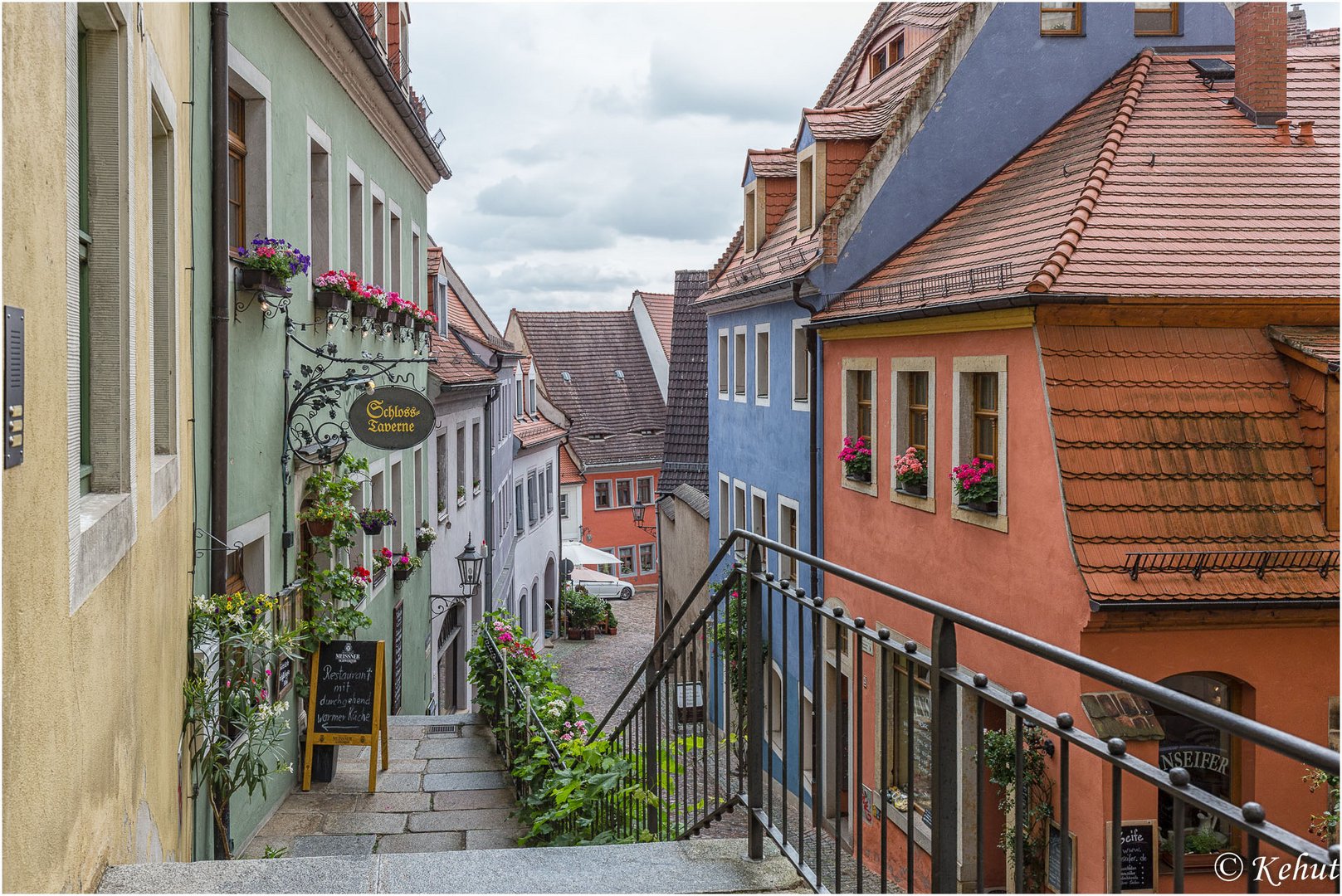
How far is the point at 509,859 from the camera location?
176 inches

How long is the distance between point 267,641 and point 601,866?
343 centimetres

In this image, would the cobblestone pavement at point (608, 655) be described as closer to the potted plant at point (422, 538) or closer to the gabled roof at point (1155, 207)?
the potted plant at point (422, 538)

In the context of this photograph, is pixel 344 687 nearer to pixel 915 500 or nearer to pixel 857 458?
pixel 915 500

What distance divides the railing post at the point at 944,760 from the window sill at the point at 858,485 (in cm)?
1245

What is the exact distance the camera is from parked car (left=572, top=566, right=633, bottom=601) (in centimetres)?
3791

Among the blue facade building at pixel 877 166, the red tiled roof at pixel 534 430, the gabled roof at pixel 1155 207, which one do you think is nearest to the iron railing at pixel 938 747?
the gabled roof at pixel 1155 207

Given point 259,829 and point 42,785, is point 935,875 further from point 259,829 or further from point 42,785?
point 259,829

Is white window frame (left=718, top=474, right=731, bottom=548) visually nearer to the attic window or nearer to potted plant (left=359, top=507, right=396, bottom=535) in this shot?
the attic window

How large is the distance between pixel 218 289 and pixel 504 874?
15.6ft

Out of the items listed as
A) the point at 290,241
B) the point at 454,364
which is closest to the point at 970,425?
the point at 290,241

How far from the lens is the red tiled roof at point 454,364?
18084mm

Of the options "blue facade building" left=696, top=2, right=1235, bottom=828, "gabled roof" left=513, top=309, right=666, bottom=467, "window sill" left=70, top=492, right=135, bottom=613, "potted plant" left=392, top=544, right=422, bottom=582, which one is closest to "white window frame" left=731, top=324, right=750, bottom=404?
"blue facade building" left=696, top=2, right=1235, bottom=828

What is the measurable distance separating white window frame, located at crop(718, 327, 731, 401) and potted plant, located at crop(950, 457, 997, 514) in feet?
36.7

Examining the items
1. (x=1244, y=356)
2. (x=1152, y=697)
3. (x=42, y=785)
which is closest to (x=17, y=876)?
(x=42, y=785)
